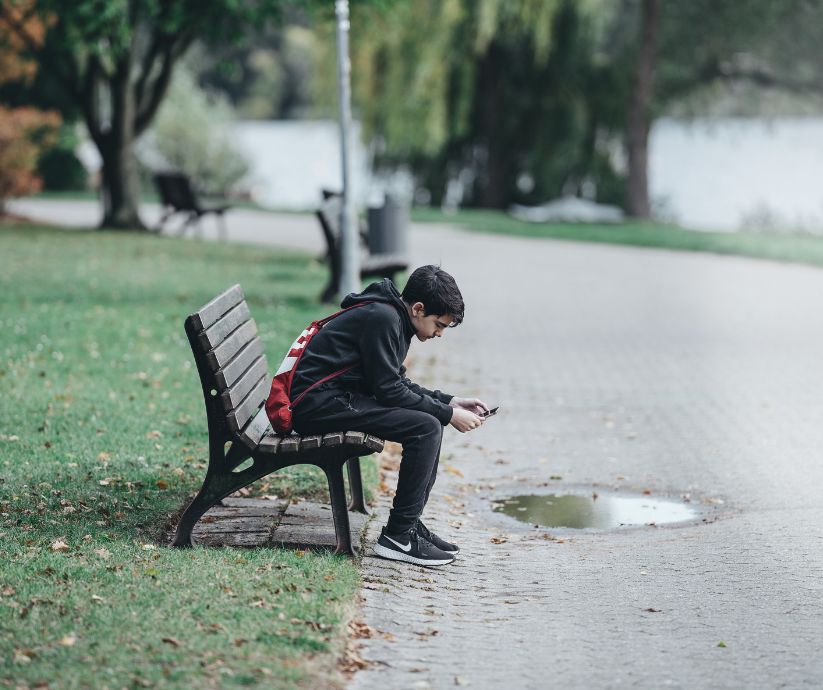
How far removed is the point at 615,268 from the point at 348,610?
15762 millimetres

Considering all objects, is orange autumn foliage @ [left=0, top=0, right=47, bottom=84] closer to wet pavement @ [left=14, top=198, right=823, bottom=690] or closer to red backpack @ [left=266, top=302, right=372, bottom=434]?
wet pavement @ [left=14, top=198, right=823, bottom=690]

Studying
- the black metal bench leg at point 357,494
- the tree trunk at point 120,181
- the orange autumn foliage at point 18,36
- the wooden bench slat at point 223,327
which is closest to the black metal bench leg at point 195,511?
the wooden bench slat at point 223,327

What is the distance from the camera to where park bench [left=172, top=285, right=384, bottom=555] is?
5766 millimetres

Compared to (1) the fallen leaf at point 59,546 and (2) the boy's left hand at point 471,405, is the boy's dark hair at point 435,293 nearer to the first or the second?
(2) the boy's left hand at point 471,405

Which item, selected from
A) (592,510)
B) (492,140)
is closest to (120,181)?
(492,140)

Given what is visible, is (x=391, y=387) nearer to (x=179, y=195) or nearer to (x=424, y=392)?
(x=424, y=392)

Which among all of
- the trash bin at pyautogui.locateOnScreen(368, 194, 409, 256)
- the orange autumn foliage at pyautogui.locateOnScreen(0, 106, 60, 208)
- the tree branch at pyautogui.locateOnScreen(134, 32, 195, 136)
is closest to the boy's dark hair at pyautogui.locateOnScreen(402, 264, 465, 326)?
the trash bin at pyautogui.locateOnScreen(368, 194, 409, 256)

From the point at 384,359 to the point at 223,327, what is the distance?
75cm

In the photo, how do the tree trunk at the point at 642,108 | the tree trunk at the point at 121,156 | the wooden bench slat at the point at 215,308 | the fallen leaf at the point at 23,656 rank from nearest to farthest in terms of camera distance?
1. the fallen leaf at the point at 23,656
2. the wooden bench slat at the point at 215,308
3. the tree trunk at the point at 121,156
4. the tree trunk at the point at 642,108

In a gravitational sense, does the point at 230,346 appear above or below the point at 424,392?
above

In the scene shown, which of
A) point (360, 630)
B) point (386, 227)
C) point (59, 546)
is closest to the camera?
point (360, 630)

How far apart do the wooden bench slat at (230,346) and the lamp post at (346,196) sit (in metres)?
6.83

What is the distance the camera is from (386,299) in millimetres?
5883

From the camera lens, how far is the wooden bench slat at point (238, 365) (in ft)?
18.9
